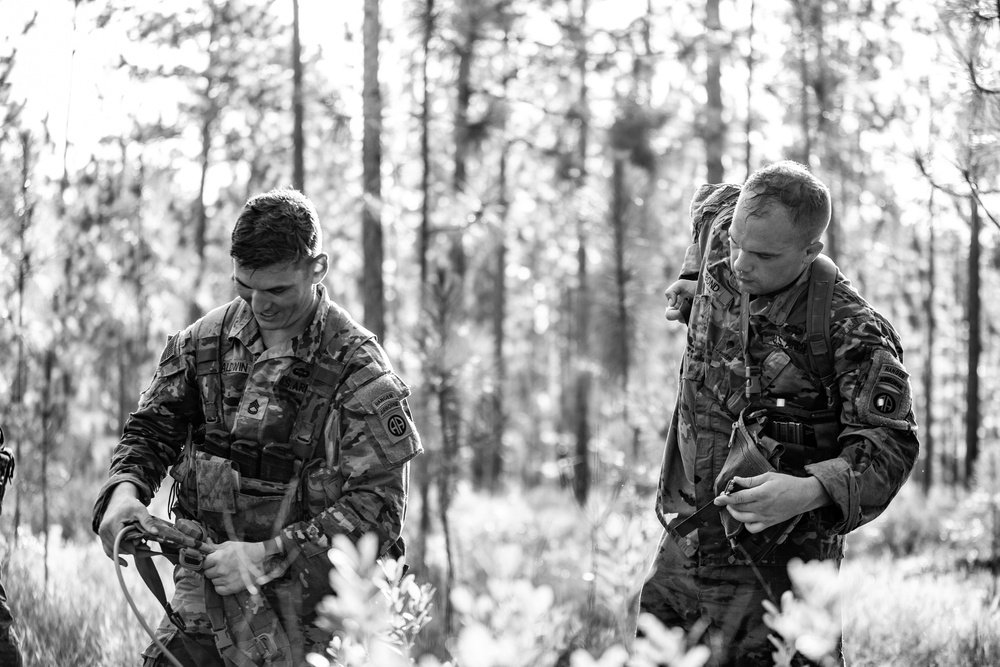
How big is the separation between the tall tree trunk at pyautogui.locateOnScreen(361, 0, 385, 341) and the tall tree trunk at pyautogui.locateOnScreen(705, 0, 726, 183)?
4.49 m

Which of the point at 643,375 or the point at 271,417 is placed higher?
the point at 271,417

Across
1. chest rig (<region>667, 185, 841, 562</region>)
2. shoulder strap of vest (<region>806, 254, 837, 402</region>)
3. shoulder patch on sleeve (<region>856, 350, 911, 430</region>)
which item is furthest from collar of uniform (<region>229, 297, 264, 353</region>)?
shoulder patch on sleeve (<region>856, 350, 911, 430</region>)

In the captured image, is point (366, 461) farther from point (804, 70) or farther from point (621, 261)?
point (804, 70)

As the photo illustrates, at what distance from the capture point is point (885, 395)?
232cm

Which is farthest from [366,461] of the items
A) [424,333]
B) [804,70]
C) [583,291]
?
[583,291]

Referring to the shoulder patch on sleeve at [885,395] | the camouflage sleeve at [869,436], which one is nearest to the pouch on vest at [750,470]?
the camouflage sleeve at [869,436]

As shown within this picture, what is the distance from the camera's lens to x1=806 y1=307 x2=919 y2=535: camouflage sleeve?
7.53ft

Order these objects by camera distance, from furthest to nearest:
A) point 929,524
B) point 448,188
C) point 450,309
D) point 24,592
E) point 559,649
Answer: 1. point 448,188
2. point 929,524
3. point 450,309
4. point 24,592
5. point 559,649

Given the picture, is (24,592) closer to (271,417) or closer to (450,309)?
(271,417)

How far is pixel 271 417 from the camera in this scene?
266 centimetres

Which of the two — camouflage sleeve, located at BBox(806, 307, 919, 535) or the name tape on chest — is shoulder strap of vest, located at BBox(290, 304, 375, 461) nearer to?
the name tape on chest

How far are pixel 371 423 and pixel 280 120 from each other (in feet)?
34.0

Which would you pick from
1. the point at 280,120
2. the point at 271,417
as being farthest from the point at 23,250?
the point at 280,120

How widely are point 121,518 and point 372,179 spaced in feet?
18.6
